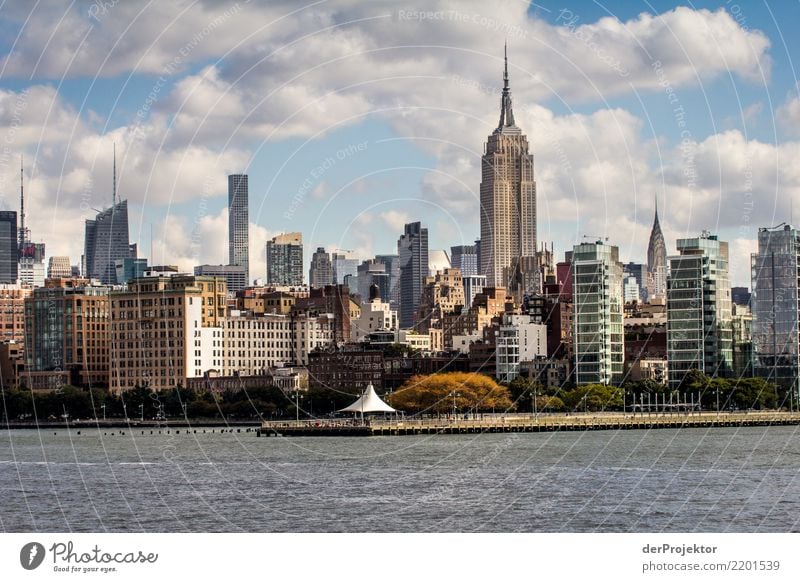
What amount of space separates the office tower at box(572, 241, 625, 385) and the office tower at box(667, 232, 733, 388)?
4739 mm

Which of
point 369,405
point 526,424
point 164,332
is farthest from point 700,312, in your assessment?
point 164,332

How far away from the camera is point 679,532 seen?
4756cm

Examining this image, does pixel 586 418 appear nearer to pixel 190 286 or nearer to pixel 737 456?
pixel 737 456

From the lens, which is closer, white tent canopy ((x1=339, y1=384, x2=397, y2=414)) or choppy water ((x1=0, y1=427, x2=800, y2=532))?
choppy water ((x1=0, y1=427, x2=800, y2=532))

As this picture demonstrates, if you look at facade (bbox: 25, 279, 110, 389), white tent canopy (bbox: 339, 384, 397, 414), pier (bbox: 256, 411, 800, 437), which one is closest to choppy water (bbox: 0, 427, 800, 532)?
pier (bbox: 256, 411, 800, 437)

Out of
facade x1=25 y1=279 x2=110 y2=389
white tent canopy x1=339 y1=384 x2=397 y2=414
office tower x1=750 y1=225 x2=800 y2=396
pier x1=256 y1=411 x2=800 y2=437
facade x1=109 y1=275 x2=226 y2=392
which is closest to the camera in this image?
white tent canopy x1=339 y1=384 x2=397 y2=414

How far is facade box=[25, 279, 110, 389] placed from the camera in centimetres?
18100

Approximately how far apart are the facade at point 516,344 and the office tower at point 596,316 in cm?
714

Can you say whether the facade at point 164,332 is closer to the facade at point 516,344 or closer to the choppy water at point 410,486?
the facade at point 516,344

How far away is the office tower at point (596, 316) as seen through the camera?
152 metres

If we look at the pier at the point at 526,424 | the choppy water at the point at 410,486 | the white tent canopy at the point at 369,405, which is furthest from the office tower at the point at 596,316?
the choppy water at the point at 410,486

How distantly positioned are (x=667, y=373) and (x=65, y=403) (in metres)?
52.9

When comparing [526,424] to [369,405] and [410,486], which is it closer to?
[369,405]

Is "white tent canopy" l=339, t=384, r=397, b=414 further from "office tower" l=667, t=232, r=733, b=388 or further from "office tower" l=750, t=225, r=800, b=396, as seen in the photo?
"office tower" l=750, t=225, r=800, b=396
